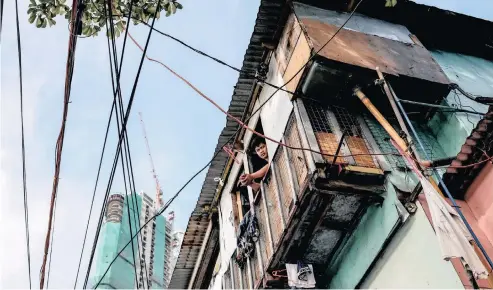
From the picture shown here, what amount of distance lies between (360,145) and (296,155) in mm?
1082

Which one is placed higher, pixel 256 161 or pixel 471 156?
pixel 256 161

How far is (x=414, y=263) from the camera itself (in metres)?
5.41

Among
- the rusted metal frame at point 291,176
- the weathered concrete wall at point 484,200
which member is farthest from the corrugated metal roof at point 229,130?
the weathered concrete wall at point 484,200

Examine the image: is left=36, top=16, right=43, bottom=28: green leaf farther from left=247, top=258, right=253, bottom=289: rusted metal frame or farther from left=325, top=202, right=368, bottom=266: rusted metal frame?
left=247, top=258, right=253, bottom=289: rusted metal frame

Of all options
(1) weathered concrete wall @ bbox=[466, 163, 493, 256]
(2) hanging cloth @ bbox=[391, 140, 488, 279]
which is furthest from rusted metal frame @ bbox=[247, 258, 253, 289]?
(2) hanging cloth @ bbox=[391, 140, 488, 279]

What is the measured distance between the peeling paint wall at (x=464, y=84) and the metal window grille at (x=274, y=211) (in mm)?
3228

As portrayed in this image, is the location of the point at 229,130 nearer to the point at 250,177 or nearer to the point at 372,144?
the point at 250,177

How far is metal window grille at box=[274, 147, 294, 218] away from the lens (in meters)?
7.05

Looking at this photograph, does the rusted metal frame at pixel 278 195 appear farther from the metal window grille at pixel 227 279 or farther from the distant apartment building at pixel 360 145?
the metal window grille at pixel 227 279

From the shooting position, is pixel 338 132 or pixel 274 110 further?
pixel 274 110

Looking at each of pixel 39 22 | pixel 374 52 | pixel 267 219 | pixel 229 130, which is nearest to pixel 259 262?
pixel 267 219

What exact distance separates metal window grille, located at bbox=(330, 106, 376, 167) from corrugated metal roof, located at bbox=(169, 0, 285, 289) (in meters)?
1.85

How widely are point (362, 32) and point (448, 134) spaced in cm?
266

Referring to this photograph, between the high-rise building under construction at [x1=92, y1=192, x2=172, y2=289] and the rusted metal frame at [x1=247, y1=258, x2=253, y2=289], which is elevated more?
the high-rise building under construction at [x1=92, y1=192, x2=172, y2=289]
